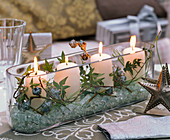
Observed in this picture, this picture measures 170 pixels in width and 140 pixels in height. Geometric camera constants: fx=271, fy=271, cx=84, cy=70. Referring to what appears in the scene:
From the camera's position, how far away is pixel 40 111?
0.62 meters

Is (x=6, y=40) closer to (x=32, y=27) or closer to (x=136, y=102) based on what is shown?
(x=136, y=102)

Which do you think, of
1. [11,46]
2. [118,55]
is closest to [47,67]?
[118,55]

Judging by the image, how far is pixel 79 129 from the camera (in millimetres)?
642

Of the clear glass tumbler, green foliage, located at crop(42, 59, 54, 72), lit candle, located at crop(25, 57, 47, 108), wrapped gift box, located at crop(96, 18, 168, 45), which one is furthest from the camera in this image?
wrapped gift box, located at crop(96, 18, 168, 45)

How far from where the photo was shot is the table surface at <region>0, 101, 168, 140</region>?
0.61 metres

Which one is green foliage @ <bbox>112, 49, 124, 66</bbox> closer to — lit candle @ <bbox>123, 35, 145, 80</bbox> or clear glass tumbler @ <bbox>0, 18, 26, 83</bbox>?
lit candle @ <bbox>123, 35, 145, 80</bbox>

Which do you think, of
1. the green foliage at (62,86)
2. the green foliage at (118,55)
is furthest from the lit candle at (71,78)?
the green foliage at (118,55)

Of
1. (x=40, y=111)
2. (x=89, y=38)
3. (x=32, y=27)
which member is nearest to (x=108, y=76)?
(x=40, y=111)

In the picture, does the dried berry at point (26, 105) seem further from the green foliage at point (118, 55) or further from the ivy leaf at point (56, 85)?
the green foliage at point (118, 55)

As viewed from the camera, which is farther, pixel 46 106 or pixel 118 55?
pixel 118 55

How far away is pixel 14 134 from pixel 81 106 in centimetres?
18

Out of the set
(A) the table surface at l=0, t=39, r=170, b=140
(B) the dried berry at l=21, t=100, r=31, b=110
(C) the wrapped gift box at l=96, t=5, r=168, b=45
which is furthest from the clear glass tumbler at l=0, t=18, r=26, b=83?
(C) the wrapped gift box at l=96, t=5, r=168, b=45

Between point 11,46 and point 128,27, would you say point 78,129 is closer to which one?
point 11,46

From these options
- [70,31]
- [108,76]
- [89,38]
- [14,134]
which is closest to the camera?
[14,134]
